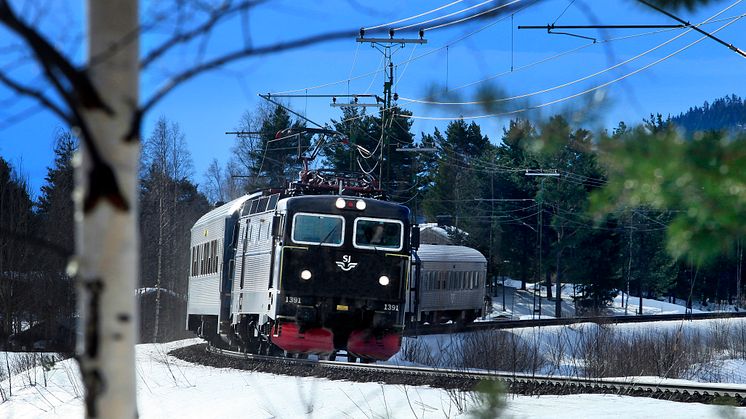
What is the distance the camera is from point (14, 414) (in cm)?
1454

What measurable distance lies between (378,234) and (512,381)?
21.7 ft

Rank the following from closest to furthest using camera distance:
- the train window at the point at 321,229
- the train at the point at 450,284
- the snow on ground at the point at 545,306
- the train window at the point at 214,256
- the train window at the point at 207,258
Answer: the train window at the point at 321,229
the train window at the point at 214,256
the train window at the point at 207,258
the train at the point at 450,284
the snow on ground at the point at 545,306

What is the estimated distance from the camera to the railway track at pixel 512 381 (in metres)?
10.7

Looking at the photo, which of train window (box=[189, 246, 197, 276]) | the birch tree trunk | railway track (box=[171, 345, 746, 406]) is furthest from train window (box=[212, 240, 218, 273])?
the birch tree trunk

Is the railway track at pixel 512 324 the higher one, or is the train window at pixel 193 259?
the train window at pixel 193 259

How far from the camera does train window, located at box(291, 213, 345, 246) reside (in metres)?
18.3

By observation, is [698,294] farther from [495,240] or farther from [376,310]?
[376,310]

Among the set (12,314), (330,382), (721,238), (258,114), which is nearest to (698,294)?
(258,114)

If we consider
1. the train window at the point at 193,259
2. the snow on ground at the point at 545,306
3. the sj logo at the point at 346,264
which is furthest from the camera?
the snow on ground at the point at 545,306

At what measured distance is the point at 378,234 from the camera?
61.4 feet

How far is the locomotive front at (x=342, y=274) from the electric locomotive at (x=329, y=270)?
0.7 inches

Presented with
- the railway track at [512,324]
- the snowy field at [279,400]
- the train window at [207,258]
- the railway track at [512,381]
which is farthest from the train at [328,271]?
the railway track at [512,324]

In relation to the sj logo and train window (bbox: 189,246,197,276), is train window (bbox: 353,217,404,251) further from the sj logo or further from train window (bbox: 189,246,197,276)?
train window (bbox: 189,246,197,276)

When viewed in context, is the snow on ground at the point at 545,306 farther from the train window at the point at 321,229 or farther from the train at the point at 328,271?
the train window at the point at 321,229
